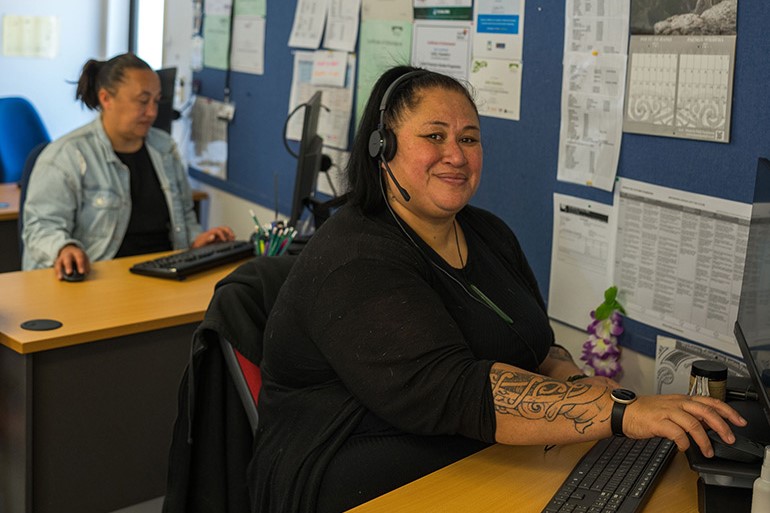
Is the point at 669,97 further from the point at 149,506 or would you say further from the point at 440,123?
the point at 149,506

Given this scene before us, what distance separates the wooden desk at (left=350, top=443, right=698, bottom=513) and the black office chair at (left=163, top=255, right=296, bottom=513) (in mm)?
439

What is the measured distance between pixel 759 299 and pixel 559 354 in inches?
21.8

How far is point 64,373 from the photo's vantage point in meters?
2.14

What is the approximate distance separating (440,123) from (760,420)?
69 cm

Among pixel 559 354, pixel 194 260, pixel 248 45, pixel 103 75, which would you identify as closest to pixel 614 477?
pixel 559 354

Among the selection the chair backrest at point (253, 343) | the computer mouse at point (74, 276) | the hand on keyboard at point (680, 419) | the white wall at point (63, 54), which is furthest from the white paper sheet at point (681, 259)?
the white wall at point (63, 54)

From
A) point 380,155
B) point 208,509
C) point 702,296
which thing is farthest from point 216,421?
point 702,296

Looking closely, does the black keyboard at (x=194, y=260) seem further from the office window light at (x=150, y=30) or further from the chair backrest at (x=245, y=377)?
the office window light at (x=150, y=30)

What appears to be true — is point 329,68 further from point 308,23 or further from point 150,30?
point 150,30

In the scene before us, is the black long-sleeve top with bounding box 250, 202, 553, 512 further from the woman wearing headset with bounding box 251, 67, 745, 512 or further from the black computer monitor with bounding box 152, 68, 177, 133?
the black computer monitor with bounding box 152, 68, 177, 133

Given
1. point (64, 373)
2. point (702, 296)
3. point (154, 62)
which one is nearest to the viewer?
point (702, 296)

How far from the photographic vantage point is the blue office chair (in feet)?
13.6

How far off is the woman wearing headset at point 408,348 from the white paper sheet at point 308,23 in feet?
4.61

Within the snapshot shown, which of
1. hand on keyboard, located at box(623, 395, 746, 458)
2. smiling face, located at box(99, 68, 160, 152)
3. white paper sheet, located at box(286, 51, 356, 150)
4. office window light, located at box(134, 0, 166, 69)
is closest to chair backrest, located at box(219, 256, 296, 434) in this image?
hand on keyboard, located at box(623, 395, 746, 458)
